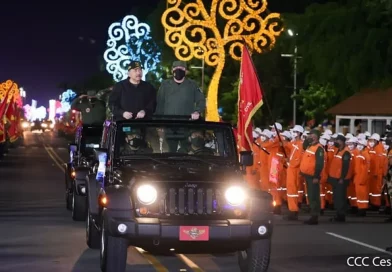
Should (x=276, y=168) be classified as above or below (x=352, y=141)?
below

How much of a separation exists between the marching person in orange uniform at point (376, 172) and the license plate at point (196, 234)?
13428 mm

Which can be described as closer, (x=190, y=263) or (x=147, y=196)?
(x=147, y=196)

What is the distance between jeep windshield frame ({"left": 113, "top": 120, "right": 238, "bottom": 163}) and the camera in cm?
1499

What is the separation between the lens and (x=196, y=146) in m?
15.2

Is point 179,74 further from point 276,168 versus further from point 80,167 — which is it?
point 276,168

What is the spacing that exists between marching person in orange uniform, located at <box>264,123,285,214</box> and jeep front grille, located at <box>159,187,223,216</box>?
10548 millimetres

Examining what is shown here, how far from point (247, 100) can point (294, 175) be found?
175 centimetres

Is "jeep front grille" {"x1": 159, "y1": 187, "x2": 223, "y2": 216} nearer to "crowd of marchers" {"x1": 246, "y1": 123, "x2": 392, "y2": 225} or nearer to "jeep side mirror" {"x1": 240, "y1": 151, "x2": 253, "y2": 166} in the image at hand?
"jeep side mirror" {"x1": 240, "y1": 151, "x2": 253, "y2": 166}

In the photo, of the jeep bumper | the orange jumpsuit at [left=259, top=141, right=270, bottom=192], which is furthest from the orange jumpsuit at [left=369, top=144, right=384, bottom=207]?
the jeep bumper

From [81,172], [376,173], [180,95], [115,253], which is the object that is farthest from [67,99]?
[115,253]

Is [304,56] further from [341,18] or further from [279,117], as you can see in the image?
[279,117]

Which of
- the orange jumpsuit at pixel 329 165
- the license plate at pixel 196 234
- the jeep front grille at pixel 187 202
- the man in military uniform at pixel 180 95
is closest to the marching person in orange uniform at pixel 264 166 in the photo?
the orange jumpsuit at pixel 329 165

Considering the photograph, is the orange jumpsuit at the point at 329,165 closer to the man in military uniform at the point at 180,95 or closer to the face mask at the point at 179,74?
the man in military uniform at the point at 180,95

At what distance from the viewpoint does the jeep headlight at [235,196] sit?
44.5 ft
